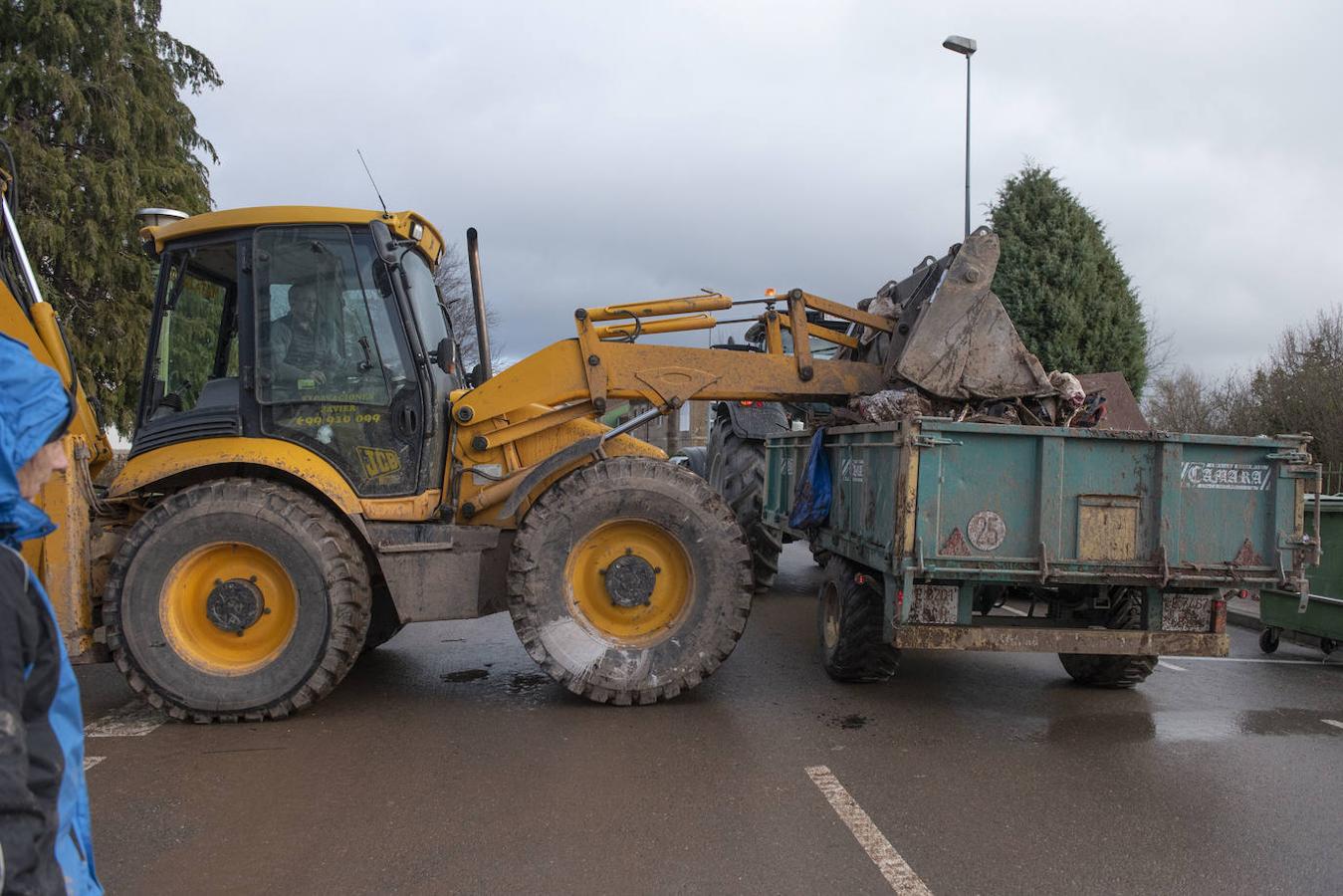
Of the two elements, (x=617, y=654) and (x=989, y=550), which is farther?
(x=617, y=654)

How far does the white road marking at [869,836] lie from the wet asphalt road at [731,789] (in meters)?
0.05

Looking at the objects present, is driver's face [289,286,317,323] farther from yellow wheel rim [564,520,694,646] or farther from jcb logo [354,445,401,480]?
yellow wheel rim [564,520,694,646]

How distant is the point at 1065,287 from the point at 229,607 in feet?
40.7

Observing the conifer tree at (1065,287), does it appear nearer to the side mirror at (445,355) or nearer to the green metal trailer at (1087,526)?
the green metal trailer at (1087,526)

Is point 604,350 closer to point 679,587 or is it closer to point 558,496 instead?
point 558,496

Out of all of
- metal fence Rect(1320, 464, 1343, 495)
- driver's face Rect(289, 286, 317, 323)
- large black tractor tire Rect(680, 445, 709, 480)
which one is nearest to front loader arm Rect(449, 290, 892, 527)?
driver's face Rect(289, 286, 317, 323)

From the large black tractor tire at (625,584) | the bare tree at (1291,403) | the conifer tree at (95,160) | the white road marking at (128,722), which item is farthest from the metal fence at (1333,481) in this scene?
the conifer tree at (95,160)

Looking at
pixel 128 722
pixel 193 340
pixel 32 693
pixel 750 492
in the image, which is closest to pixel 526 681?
pixel 128 722

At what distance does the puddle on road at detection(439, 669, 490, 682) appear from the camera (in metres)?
6.39

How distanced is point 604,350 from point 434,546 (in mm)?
1614

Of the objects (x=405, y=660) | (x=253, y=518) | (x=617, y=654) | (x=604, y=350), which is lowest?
(x=405, y=660)

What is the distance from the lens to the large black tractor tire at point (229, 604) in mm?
5168

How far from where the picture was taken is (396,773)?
454 cm

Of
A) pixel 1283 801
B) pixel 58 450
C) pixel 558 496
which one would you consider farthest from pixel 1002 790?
pixel 58 450
